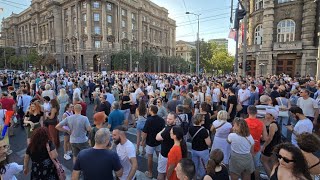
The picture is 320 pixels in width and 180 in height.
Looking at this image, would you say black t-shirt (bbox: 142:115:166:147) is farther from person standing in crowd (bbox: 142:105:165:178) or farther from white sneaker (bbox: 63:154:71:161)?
white sneaker (bbox: 63:154:71:161)

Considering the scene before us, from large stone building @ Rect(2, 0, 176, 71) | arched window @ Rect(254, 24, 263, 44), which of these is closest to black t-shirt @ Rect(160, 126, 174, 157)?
arched window @ Rect(254, 24, 263, 44)

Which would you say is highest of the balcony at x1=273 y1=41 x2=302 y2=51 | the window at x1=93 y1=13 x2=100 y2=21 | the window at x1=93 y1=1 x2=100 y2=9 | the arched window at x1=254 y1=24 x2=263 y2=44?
the window at x1=93 y1=1 x2=100 y2=9

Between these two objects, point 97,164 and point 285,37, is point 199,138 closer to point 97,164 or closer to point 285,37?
point 97,164

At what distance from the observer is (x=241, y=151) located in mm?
4031

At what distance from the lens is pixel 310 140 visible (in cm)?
291

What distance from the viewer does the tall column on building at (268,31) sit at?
2795 cm

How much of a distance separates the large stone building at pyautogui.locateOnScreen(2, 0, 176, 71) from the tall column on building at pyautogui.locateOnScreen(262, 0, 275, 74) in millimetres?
39888

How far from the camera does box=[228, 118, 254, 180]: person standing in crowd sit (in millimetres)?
4020

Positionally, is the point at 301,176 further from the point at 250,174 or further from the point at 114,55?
the point at 114,55

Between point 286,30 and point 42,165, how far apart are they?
31.1 m

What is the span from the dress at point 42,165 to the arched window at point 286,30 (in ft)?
101

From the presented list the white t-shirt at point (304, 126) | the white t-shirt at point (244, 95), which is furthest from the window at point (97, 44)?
the white t-shirt at point (304, 126)

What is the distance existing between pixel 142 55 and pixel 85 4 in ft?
63.7

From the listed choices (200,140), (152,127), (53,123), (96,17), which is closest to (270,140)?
(200,140)
